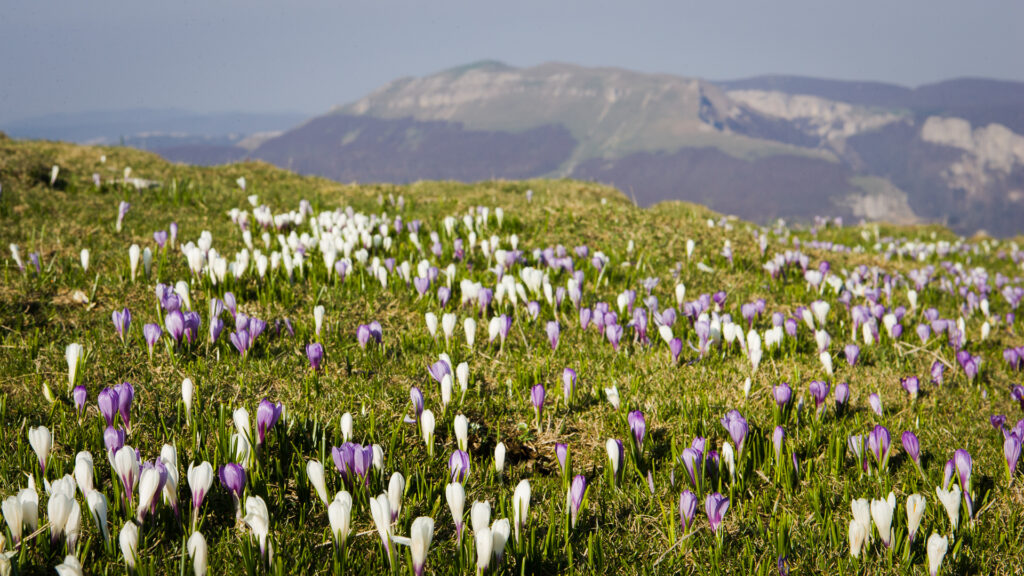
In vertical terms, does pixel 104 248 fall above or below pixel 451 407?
above

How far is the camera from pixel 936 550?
2.42 meters

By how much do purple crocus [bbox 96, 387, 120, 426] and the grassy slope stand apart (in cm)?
25

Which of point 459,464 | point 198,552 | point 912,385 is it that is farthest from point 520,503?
point 912,385

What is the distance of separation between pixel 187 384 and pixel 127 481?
84cm

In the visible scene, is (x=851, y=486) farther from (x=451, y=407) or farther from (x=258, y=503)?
(x=258, y=503)

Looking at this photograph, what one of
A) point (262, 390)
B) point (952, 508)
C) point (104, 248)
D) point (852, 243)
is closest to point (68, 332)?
point (262, 390)

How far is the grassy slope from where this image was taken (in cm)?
279

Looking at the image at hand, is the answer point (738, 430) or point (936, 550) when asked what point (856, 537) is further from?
point (738, 430)

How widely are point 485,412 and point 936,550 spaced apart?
238 cm

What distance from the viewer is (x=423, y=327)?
17.6ft

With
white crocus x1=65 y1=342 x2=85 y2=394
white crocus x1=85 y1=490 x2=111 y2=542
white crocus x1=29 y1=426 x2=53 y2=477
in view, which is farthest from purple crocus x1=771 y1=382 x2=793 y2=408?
white crocus x1=65 y1=342 x2=85 y2=394

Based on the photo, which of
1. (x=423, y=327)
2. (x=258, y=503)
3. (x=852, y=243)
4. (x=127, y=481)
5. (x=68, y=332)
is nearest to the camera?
(x=258, y=503)

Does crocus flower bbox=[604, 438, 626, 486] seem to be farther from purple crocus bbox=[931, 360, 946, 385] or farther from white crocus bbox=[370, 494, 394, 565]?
purple crocus bbox=[931, 360, 946, 385]

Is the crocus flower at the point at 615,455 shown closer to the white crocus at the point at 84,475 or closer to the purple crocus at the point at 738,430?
the purple crocus at the point at 738,430
